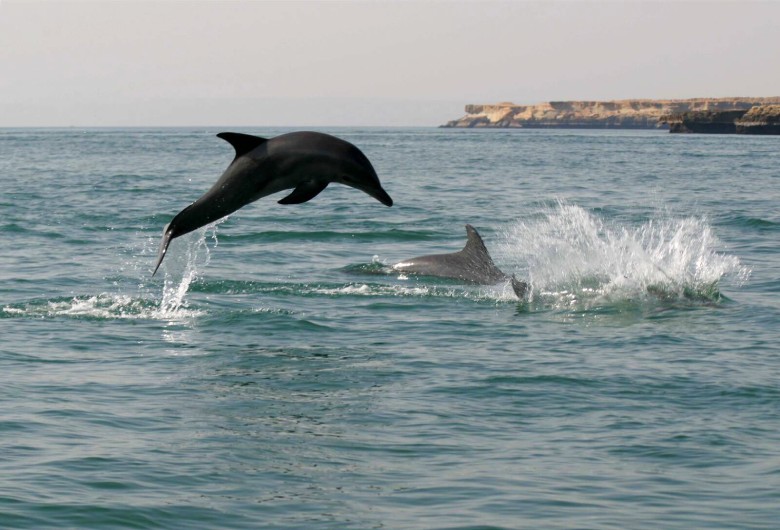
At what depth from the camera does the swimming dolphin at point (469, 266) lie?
20.2 metres

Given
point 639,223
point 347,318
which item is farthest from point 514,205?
point 347,318

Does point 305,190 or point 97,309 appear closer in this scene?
point 305,190

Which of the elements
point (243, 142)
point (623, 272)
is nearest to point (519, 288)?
point (623, 272)

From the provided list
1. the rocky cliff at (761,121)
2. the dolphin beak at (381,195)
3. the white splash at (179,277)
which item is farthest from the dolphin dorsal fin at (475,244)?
the rocky cliff at (761,121)

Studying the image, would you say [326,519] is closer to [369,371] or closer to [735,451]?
[735,451]

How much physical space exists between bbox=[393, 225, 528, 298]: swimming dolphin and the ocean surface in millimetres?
510

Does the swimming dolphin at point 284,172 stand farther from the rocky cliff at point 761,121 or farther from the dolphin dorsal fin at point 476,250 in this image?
the rocky cliff at point 761,121

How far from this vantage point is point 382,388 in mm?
12242

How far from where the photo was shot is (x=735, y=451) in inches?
391

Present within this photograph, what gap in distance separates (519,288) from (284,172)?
693 centimetres

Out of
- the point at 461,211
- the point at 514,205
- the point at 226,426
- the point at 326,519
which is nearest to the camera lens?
the point at 326,519

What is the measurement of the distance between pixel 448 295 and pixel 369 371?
590 centimetres

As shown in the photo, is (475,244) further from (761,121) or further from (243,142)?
(761,121)

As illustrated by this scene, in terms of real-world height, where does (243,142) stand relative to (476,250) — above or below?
above
